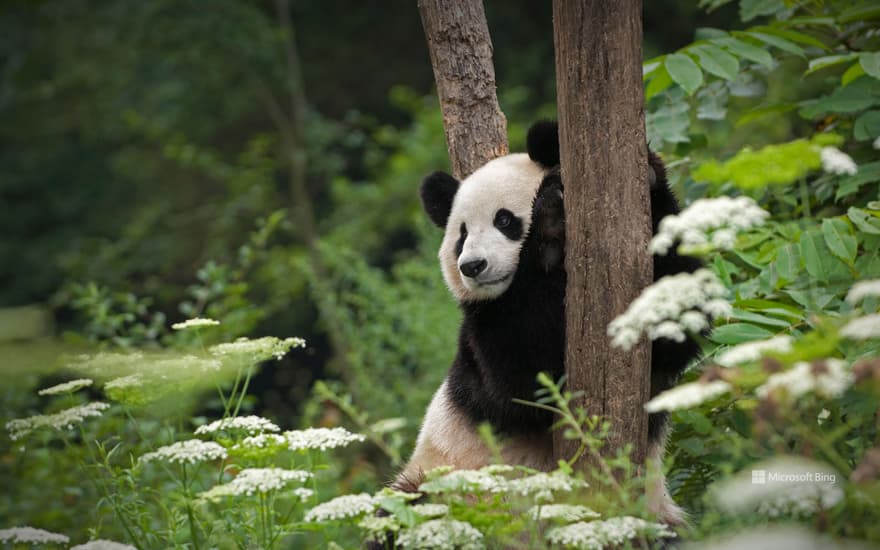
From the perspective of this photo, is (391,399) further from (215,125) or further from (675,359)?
(215,125)

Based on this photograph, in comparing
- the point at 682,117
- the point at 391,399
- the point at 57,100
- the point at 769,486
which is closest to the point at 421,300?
the point at 391,399

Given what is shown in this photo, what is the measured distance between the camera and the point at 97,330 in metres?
4.50

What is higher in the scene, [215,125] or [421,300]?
[215,125]

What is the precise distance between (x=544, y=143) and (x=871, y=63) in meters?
1.23

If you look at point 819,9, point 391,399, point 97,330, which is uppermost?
point 819,9

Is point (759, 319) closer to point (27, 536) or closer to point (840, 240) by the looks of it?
point (840, 240)

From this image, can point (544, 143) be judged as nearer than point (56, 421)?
No

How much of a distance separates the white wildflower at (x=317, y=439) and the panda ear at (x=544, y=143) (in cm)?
117

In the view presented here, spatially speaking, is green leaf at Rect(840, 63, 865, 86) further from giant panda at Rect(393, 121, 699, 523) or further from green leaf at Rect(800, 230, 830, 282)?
giant panda at Rect(393, 121, 699, 523)

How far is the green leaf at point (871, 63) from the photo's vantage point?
3039 mm

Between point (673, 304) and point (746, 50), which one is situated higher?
point (746, 50)

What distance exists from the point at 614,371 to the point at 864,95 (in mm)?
1755

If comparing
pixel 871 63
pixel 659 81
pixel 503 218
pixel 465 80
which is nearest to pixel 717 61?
pixel 659 81

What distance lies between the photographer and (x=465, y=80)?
3.20 meters
